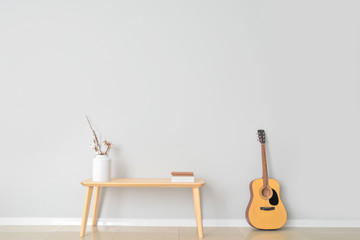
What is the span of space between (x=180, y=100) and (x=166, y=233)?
1139 mm

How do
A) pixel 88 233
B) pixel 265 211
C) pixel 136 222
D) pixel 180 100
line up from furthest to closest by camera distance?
pixel 180 100 → pixel 136 222 → pixel 265 211 → pixel 88 233

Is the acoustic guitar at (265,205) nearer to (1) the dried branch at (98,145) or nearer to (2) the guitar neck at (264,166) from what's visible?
(2) the guitar neck at (264,166)

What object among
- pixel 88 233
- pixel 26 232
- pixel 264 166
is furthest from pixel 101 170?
pixel 264 166

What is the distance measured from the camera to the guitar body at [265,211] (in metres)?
2.38

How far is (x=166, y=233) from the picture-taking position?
7.52 ft

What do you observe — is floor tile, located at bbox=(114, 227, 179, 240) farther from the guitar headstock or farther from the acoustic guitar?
the guitar headstock

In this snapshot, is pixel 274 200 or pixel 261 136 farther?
pixel 261 136

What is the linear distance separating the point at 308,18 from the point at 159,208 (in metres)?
2.22

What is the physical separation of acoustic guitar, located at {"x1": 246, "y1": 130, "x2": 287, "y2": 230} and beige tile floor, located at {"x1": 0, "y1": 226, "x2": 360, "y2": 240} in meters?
0.07

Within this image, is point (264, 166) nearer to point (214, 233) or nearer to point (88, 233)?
point (214, 233)

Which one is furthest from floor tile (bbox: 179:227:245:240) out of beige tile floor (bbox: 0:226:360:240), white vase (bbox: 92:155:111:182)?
white vase (bbox: 92:155:111:182)

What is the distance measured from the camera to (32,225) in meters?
2.49

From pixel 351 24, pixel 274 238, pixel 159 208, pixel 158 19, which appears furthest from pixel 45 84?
pixel 351 24

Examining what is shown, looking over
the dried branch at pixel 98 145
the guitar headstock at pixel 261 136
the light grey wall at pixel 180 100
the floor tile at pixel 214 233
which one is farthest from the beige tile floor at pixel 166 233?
the guitar headstock at pixel 261 136
